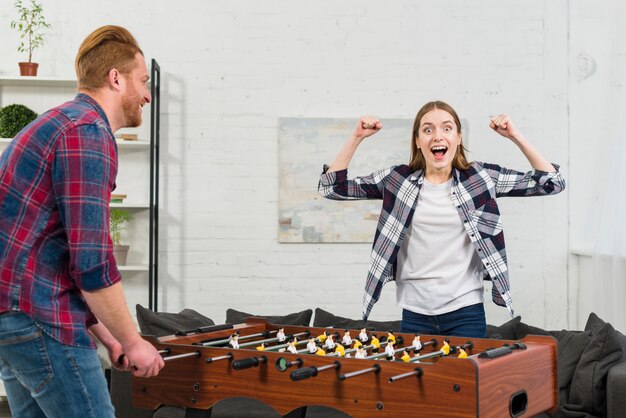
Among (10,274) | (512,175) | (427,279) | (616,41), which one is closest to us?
(10,274)

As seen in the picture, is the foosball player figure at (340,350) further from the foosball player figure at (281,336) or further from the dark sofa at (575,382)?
the dark sofa at (575,382)

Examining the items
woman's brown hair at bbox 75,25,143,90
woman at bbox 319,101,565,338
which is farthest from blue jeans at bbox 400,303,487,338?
woman's brown hair at bbox 75,25,143,90

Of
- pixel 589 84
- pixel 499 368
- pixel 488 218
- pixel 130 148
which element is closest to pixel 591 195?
pixel 589 84

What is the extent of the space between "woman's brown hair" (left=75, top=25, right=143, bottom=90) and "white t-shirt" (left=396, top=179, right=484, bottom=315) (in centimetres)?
151

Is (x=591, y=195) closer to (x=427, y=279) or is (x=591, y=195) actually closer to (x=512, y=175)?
(x=512, y=175)

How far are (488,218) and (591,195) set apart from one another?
2746mm

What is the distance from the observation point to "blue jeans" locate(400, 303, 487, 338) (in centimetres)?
317

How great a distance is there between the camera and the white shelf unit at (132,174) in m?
5.62

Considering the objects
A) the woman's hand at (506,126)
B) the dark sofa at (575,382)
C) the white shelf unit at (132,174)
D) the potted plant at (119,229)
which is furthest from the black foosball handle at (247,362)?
the white shelf unit at (132,174)

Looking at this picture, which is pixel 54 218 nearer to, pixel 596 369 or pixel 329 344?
pixel 329 344

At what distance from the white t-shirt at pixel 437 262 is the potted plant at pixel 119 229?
2.61 m

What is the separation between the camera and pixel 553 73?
5.82 meters

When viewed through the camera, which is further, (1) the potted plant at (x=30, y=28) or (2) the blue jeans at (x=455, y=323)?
(1) the potted plant at (x=30, y=28)

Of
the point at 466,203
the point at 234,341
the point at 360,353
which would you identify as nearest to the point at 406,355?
the point at 360,353
